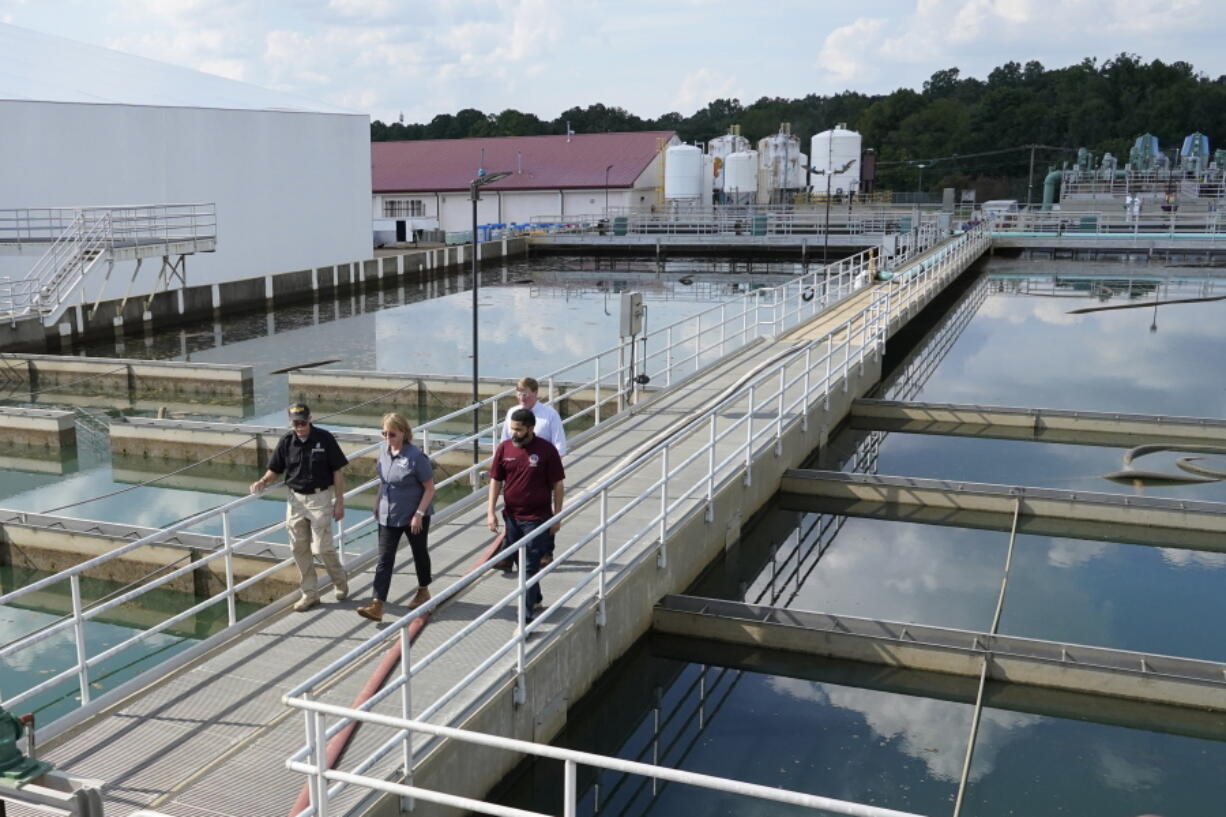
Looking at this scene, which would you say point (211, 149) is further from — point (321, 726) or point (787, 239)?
point (321, 726)

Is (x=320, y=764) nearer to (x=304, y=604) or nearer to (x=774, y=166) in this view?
(x=304, y=604)

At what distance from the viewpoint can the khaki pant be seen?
8.05 m

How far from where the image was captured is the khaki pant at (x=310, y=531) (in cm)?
805

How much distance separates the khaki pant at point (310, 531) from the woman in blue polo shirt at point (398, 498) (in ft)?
1.32

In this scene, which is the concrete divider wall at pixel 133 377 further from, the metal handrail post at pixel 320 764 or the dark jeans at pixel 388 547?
the metal handrail post at pixel 320 764

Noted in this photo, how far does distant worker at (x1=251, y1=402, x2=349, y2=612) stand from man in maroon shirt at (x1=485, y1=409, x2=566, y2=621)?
113 cm

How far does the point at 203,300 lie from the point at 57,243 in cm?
640

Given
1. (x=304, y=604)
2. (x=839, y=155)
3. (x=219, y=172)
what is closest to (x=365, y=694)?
(x=304, y=604)

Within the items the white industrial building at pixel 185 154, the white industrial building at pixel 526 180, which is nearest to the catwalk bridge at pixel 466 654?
the white industrial building at pixel 185 154

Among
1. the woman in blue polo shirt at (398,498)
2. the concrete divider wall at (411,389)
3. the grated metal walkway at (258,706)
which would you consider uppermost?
the woman in blue polo shirt at (398,498)

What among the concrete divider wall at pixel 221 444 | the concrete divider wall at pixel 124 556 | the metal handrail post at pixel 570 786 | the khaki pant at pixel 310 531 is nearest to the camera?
the metal handrail post at pixel 570 786

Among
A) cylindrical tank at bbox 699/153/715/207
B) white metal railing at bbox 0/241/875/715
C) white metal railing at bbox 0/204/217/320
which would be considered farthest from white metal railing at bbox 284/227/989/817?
cylindrical tank at bbox 699/153/715/207

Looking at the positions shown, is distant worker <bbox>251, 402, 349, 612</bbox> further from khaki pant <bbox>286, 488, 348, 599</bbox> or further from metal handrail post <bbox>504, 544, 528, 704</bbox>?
metal handrail post <bbox>504, 544, 528, 704</bbox>

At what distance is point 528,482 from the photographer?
800cm
